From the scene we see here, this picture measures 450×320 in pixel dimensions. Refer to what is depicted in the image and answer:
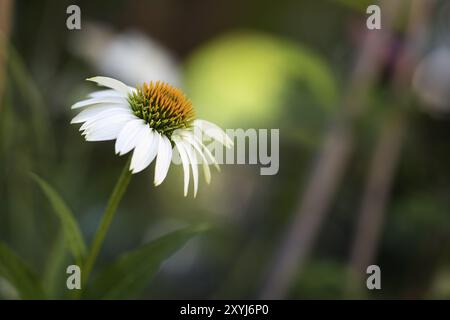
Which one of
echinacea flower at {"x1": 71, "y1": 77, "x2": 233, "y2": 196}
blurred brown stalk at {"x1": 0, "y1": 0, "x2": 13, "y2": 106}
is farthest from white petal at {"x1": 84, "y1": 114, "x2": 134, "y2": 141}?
blurred brown stalk at {"x1": 0, "y1": 0, "x2": 13, "y2": 106}

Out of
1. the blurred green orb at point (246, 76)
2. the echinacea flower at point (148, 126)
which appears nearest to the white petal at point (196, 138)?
the echinacea flower at point (148, 126)

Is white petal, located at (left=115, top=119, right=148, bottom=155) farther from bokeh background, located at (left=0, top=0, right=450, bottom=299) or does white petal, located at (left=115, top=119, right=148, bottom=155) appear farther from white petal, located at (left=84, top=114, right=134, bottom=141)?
bokeh background, located at (left=0, top=0, right=450, bottom=299)

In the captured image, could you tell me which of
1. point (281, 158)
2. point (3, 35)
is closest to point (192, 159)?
point (3, 35)

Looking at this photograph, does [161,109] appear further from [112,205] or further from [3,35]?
[3,35]

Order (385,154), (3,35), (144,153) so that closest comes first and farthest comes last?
1. (144,153)
2. (3,35)
3. (385,154)

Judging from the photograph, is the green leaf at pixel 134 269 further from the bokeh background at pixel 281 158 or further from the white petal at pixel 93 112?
the bokeh background at pixel 281 158

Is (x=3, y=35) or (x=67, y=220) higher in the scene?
(x=3, y=35)
